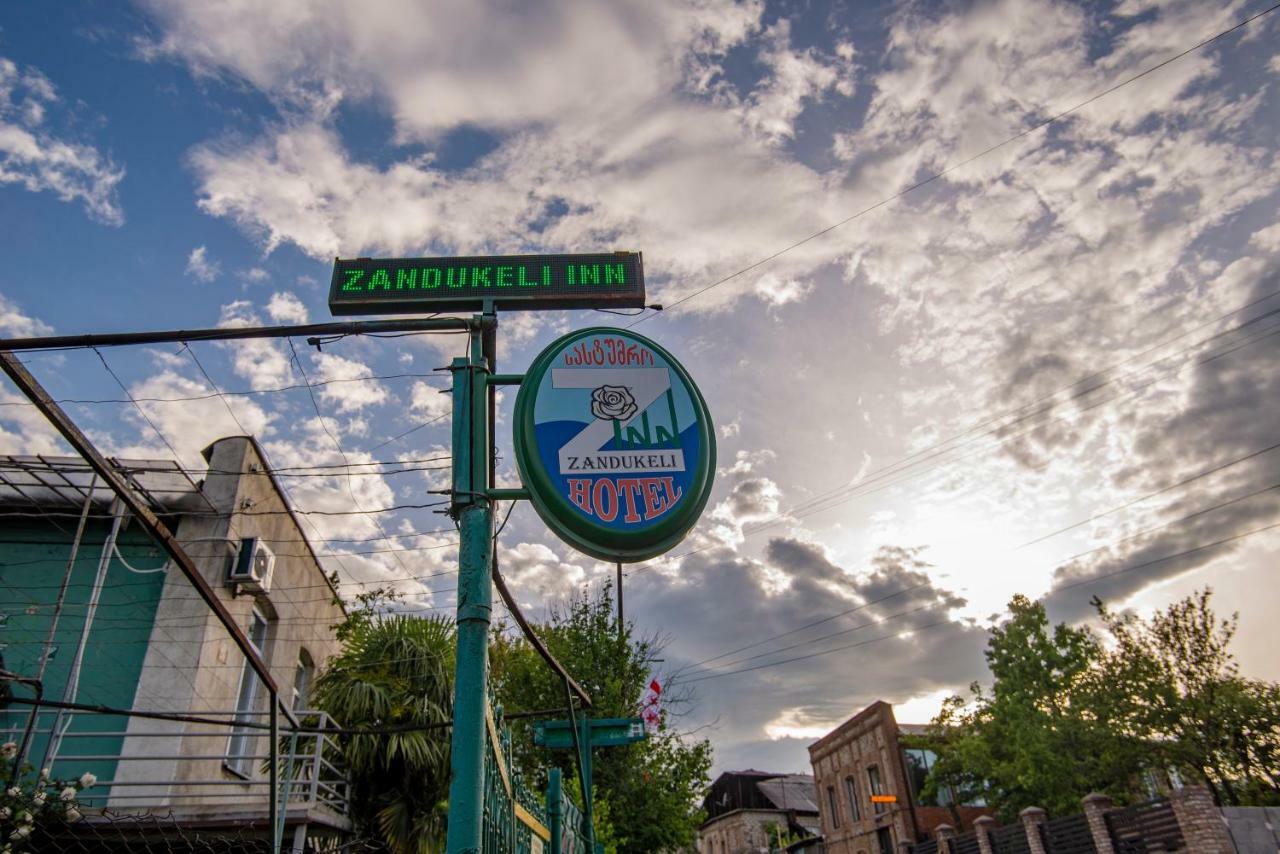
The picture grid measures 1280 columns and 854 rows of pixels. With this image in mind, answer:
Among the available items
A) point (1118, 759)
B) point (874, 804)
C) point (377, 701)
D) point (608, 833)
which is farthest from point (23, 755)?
point (874, 804)

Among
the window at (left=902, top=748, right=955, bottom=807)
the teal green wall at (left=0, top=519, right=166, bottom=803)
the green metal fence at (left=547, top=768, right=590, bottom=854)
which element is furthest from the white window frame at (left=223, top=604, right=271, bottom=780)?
the window at (left=902, top=748, right=955, bottom=807)

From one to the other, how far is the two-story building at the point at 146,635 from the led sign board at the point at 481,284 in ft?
19.9

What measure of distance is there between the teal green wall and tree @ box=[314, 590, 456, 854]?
9.73 feet

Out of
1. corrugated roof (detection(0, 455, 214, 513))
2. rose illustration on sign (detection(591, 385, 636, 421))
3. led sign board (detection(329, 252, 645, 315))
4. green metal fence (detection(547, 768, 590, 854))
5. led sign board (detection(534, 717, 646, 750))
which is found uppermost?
corrugated roof (detection(0, 455, 214, 513))

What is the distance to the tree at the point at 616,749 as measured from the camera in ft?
58.5

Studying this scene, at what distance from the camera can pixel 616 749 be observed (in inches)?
722

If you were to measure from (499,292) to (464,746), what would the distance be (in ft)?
10.4

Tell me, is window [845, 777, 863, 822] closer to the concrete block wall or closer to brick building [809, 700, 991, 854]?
brick building [809, 700, 991, 854]

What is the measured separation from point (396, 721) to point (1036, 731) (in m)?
27.0

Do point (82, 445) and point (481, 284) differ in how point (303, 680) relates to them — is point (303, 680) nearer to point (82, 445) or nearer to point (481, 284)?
point (481, 284)

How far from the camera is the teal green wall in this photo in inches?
413

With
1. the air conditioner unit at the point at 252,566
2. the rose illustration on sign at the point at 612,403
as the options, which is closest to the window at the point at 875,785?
the air conditioner unit at the point at 252,566

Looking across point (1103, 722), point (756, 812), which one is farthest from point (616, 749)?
point (756, 812)

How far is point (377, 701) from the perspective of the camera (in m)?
12.4
